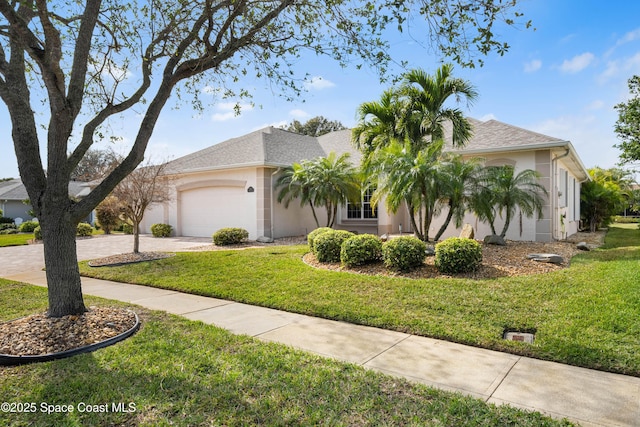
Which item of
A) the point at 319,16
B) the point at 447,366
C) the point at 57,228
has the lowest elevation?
the point at 447,366

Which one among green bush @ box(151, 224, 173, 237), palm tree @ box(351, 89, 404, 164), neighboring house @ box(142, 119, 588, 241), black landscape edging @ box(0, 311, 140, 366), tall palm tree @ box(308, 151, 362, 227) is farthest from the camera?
green bush @ box(151, 224, 173, 237)

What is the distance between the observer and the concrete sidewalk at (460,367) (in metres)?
3.27

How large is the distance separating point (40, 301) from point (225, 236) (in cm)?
835

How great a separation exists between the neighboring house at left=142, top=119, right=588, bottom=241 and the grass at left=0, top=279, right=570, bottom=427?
11.5 m

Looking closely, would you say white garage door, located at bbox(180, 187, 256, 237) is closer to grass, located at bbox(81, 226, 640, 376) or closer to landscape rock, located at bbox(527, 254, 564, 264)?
grass, located at bbox(81, 226, 640, 376)

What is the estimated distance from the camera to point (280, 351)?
446 cm

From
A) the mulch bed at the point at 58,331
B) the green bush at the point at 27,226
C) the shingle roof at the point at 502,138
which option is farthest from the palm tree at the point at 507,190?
the green bush at the point at 27,226

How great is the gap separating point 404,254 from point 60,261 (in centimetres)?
606

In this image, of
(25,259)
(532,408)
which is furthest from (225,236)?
(532,408)

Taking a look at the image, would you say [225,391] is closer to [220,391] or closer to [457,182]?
[220,391]

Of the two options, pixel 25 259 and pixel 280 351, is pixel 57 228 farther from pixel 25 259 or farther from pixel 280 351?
pixel 25 259

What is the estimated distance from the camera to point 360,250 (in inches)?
349

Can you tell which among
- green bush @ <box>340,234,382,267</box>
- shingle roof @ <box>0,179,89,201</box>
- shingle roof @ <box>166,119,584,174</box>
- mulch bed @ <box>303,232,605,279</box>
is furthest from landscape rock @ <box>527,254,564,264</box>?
shingle roof @ <box>0,179,89,201</box>

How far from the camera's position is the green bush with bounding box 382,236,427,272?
27.0ft
